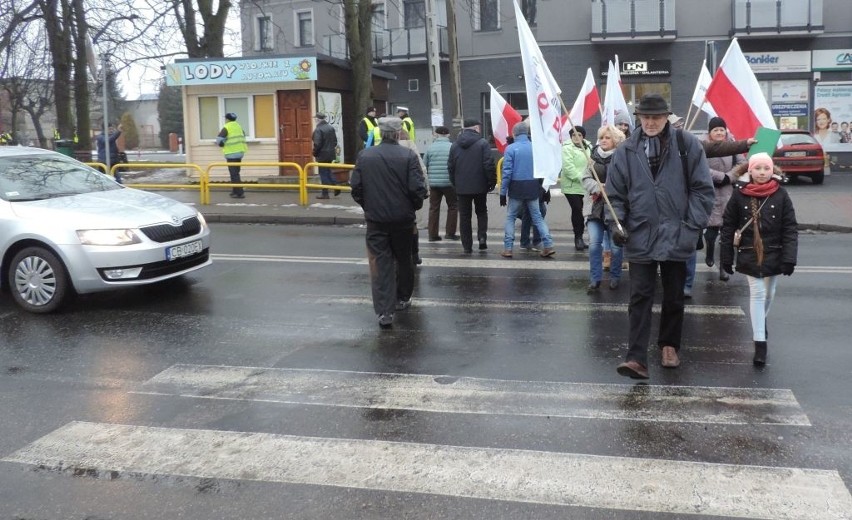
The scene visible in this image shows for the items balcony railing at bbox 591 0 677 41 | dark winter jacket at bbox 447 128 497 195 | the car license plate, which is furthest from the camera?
balcony railing at bbox 591 0 677 41

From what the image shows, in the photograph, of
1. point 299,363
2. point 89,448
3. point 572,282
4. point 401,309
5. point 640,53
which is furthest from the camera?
point 640,53

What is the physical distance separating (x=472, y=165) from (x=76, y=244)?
5267mm

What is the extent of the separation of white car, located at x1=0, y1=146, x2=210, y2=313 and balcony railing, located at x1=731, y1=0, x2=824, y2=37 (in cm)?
2731

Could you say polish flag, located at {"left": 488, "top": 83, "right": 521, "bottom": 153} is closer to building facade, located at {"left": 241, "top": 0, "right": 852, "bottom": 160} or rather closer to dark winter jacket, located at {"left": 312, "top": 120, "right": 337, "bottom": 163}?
dark winter jacket, located at {"left": 312, "top": 120, "right": 337, "bottom": 163}

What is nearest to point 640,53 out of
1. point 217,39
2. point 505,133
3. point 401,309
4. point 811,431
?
point 217,39

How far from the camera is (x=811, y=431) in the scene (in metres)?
5.02

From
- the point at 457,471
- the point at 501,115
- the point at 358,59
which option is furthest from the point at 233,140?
the point at 457,471

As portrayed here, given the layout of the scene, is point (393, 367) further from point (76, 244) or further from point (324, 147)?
point (324, 147)

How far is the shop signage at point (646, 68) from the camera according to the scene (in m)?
32.3

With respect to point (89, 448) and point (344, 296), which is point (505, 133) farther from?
point (89, 448)

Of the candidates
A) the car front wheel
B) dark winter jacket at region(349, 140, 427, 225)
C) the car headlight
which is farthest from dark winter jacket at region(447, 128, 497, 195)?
the car front wheel

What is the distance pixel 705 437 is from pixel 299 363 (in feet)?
9.96

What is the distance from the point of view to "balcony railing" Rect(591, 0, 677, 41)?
3175cm

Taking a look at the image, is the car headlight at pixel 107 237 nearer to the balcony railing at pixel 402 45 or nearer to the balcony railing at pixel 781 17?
the balcony railing at pixel 402 45
